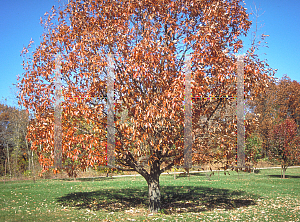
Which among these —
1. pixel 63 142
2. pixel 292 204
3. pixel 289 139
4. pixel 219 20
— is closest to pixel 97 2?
pixel 219 20

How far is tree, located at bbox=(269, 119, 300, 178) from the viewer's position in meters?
20.2

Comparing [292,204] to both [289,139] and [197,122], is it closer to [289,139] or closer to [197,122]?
[197,122]

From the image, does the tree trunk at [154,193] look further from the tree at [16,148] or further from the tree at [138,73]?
the tree at [16,148]

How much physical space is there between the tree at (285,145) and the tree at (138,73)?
15.5 meters

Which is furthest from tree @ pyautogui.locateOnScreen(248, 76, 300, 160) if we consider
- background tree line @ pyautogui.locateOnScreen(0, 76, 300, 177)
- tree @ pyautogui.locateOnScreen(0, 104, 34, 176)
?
tree @ pyautogui.locateOnScreen(0, 104, 34, 176)

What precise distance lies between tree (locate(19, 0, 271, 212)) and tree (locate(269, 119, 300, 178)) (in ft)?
50.8

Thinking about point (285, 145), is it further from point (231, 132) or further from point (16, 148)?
point (16, 148)

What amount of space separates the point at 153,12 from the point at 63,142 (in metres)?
4.76

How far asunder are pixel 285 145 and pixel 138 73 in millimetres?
18092

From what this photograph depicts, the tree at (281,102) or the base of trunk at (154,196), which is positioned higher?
the tree at (281,102)

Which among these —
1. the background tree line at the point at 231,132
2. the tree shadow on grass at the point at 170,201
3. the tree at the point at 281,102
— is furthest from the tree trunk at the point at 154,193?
the tree at the point at 281,102

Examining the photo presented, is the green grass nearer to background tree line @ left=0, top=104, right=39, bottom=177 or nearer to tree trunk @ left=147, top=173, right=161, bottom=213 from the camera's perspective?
tree trunk @ left=147, top=173, right=161, bottom=213

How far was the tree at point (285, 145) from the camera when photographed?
20234mm

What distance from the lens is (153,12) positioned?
798 cm
